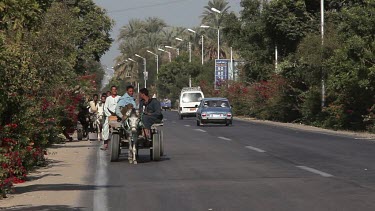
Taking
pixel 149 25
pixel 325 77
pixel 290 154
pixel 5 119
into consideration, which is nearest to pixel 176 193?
pixel 5 119

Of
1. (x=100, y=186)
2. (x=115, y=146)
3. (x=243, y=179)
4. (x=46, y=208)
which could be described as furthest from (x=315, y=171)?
(x=46, y=208)

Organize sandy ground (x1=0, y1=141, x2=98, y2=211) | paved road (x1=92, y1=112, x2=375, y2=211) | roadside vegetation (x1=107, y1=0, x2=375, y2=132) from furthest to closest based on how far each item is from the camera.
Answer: roadside vegetation (x1=107, y1=0, x2=375, y2=132) < sandy ground (x1=0, y1=141, x2=98, y2=211) < paved road (x1=92, y1=112, x2=375, y2=211)

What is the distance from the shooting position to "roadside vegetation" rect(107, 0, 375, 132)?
125ft

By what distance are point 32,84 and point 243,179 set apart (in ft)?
17.3

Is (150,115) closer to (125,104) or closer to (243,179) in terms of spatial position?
(125,104)

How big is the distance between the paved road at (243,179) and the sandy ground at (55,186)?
16.0 inches

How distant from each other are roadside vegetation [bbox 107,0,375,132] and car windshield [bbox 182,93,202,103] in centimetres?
367

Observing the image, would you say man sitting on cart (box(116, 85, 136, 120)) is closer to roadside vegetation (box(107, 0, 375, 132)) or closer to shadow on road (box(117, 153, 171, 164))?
shadow on road (box(117, 153, 171, 164))

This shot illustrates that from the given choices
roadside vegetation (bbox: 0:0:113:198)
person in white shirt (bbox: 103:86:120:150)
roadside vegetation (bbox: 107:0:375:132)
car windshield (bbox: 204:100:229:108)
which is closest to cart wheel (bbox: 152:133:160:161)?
roadside vegetation (bbox: 0:0:113:198)

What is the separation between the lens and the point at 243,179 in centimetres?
1686

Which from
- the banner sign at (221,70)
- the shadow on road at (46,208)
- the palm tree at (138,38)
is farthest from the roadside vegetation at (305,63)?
the palm tree at (138,38)

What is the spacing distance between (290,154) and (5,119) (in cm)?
923

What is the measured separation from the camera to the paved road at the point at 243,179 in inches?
516

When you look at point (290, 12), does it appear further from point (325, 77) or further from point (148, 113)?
point (148, 113)
